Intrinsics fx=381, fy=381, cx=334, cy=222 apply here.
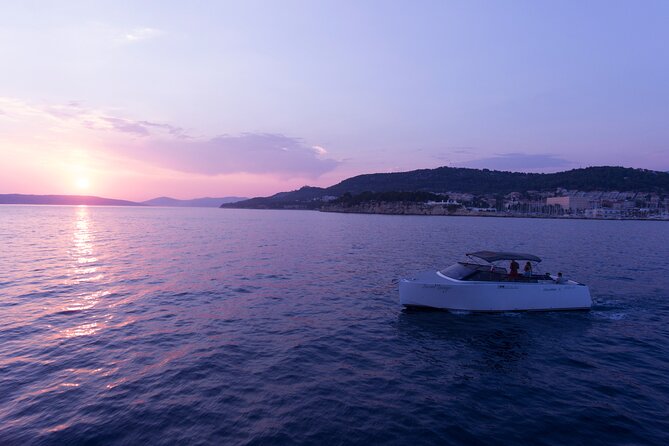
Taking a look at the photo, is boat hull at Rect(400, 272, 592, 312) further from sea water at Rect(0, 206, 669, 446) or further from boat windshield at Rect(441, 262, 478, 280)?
sea water at Rect(0, 206, 669, 446)

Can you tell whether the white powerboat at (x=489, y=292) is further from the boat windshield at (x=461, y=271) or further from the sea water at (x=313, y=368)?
the sea water at (x=313, y=368)

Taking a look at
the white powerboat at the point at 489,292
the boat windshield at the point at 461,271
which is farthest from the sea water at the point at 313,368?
the boat windshield at the point at 461,271

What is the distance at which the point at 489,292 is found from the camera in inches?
709

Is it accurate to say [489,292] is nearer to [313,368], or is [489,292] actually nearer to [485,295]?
[485,295]

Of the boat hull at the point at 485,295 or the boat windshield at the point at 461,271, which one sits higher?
the boat windshield at the point at 461,271

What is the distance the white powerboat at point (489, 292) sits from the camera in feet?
59.4

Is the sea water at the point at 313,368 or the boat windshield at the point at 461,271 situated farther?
the boat windshield at the point at 461,271

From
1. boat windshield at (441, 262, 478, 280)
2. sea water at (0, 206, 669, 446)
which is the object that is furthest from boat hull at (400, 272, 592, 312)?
sea water at (0, 206, 669, 446)

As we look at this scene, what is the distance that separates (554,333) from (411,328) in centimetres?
610

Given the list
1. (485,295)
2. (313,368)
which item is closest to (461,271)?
(485,295)

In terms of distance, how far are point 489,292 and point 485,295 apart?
0.76 ft

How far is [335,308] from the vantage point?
64.3 feet

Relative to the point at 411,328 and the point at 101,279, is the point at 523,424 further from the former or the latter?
the point at 101,279

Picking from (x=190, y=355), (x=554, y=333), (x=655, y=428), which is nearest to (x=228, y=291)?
(x=190, y=355)
